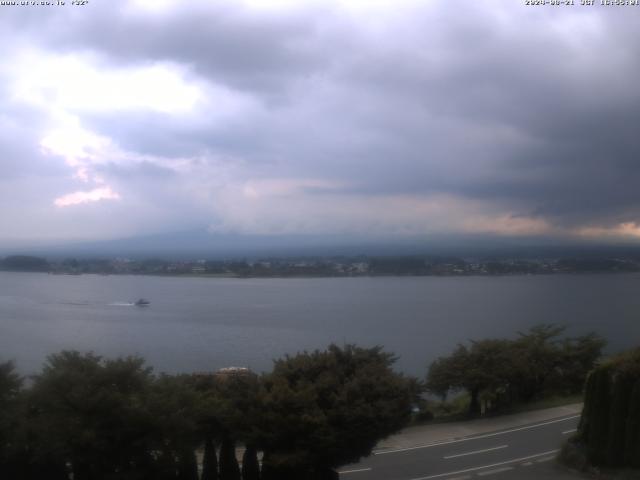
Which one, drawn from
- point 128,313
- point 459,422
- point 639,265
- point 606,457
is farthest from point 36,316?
point 639,265

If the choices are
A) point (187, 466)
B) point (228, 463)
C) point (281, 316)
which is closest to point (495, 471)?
point (228, 463)

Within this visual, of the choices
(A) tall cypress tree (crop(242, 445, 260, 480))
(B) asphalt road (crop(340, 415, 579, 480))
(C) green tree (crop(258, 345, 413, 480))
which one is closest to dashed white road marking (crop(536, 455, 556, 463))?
(B) asphalt road (crop(340, 415, 579, 480))

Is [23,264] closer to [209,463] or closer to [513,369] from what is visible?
[513,369]

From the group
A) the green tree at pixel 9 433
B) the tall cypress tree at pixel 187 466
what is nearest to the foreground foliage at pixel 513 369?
the tall cypress tree at pixel 187 466

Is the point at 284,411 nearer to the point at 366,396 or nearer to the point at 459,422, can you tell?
the point at 366,396

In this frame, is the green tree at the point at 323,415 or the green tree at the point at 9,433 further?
the green tree at the point at 323,415

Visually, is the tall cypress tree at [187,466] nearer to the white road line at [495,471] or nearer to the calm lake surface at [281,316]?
the white road line at [495,471]

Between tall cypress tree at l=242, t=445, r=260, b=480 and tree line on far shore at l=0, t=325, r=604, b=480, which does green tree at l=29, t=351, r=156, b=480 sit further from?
tall cypress tree at l=242, t=445, r=260, b=480
